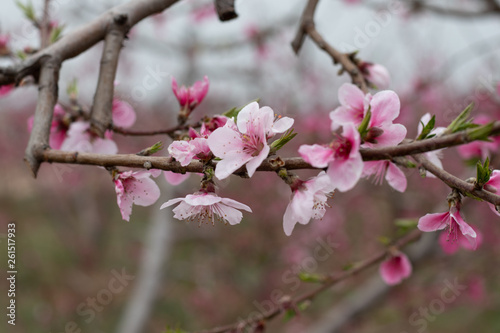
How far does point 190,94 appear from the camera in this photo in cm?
121

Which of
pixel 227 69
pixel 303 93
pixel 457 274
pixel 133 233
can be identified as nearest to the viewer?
pixel 457 274

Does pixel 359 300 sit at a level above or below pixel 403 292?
above

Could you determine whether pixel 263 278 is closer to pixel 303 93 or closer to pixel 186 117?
pixel 303 93

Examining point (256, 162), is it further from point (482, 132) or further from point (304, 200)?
point (482, 132)

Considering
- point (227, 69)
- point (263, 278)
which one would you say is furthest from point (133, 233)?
point (227, 69)

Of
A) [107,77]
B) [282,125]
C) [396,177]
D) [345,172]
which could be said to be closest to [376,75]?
[396,177]

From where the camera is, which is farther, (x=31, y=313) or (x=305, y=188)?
(x=31, y=313)

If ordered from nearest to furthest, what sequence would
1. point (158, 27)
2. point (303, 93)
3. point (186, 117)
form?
point (186, 117) < point (158, 27) < point (303, 93)

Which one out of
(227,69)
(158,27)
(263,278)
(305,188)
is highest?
(158,27)

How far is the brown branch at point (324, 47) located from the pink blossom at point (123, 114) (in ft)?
2.07

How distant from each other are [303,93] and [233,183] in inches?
84.0

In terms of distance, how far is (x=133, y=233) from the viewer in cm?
871

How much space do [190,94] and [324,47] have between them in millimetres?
466

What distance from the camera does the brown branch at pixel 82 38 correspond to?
108 centimetres
